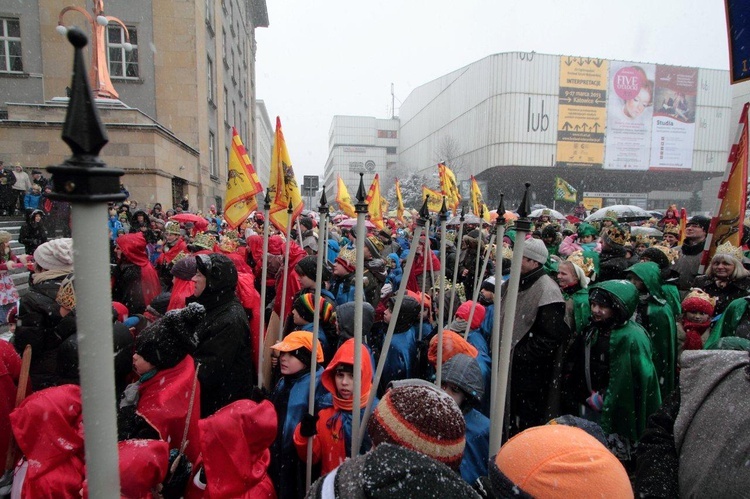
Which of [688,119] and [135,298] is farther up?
[688,119]

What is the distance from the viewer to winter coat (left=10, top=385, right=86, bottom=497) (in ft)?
5.99

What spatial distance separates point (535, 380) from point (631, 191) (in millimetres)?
57792

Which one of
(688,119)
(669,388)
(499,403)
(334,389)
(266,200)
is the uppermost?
(688,119)

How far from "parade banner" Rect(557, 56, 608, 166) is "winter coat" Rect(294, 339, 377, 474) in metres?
46.2

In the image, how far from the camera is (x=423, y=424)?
1.44m

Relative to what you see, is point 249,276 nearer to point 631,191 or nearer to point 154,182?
point 154,182

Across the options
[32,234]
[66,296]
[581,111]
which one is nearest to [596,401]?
[66,296]

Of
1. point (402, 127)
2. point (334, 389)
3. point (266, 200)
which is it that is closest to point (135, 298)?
point (266, 200)

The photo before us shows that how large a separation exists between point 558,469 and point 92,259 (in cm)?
125

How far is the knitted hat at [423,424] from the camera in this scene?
1438 mm

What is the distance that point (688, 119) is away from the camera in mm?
47062

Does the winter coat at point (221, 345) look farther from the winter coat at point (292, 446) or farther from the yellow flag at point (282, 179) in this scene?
the yellow flag at point (282, 179)

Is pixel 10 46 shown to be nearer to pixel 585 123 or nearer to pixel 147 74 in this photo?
pixel 147 74

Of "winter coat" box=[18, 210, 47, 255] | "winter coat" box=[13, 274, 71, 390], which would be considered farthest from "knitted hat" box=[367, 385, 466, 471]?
"winter coat" box=[18, 210, 47, 255]
